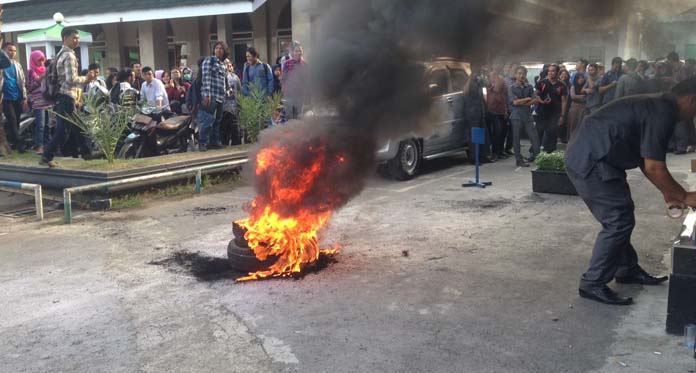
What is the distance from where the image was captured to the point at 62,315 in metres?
4.63

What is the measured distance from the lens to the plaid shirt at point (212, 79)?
1055 cm

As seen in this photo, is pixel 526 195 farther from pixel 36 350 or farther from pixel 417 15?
pixel 36 350

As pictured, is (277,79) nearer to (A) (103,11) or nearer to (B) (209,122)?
(B) (209,122)

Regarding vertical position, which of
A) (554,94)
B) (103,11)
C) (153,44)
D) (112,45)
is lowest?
(554,94)

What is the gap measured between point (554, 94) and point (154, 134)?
24.4ft

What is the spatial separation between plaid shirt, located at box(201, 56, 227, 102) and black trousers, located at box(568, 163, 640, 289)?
7269 mm

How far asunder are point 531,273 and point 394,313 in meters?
1.53

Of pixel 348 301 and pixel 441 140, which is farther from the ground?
pixel 441 140

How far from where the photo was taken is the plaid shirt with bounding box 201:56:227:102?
10555mm

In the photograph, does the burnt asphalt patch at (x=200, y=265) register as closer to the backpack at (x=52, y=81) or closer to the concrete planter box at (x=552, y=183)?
the backpack at (x=52, y=81)

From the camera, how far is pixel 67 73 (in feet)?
30.0

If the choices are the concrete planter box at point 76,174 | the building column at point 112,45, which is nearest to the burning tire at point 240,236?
the concrete planter box at point 76,174

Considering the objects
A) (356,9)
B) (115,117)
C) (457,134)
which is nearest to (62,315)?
(356,9)

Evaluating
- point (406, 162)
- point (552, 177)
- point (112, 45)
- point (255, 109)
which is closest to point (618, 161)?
point (552, 177)
